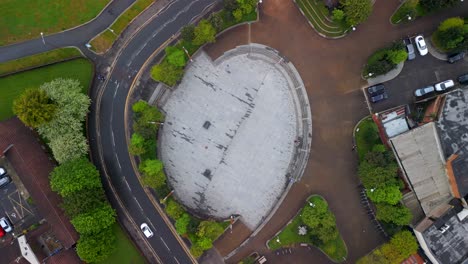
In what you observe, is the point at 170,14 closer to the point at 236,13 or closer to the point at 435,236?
the point at 236,13

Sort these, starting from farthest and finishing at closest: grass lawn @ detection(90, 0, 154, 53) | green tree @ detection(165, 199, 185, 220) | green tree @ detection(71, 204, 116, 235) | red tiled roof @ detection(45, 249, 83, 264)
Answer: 1. grass lawn @ detection(90, 0, 154, 53)
2. green tree @ detection(165, 199, 185, 220)
3. red tiled roof @ detection(45, 249, 83, 264)
4. green tree @ detection(71, 204, 116, 235)

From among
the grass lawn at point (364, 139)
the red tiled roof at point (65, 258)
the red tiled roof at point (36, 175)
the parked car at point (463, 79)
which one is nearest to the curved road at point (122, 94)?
the red tiled roof at point (36, 175)

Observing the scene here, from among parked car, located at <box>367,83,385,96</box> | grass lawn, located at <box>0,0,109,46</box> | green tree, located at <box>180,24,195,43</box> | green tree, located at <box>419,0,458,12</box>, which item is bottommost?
parked car, located at <box>367,83,385,96</box>

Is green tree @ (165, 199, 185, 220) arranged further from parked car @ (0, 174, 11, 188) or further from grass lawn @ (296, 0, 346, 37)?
grass lawn @ (296, 0, 346, 37)

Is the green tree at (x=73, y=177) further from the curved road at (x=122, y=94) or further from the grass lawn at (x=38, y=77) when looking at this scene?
the grass lawn at (x=38, y=77)

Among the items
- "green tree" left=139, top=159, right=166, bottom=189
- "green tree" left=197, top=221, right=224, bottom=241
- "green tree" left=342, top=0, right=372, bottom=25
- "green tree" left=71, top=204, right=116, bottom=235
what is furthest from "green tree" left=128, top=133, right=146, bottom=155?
"green tree" left=342, top=0, right=372, bottom=25

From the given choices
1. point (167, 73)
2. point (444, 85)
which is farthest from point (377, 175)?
point (167, 73)
